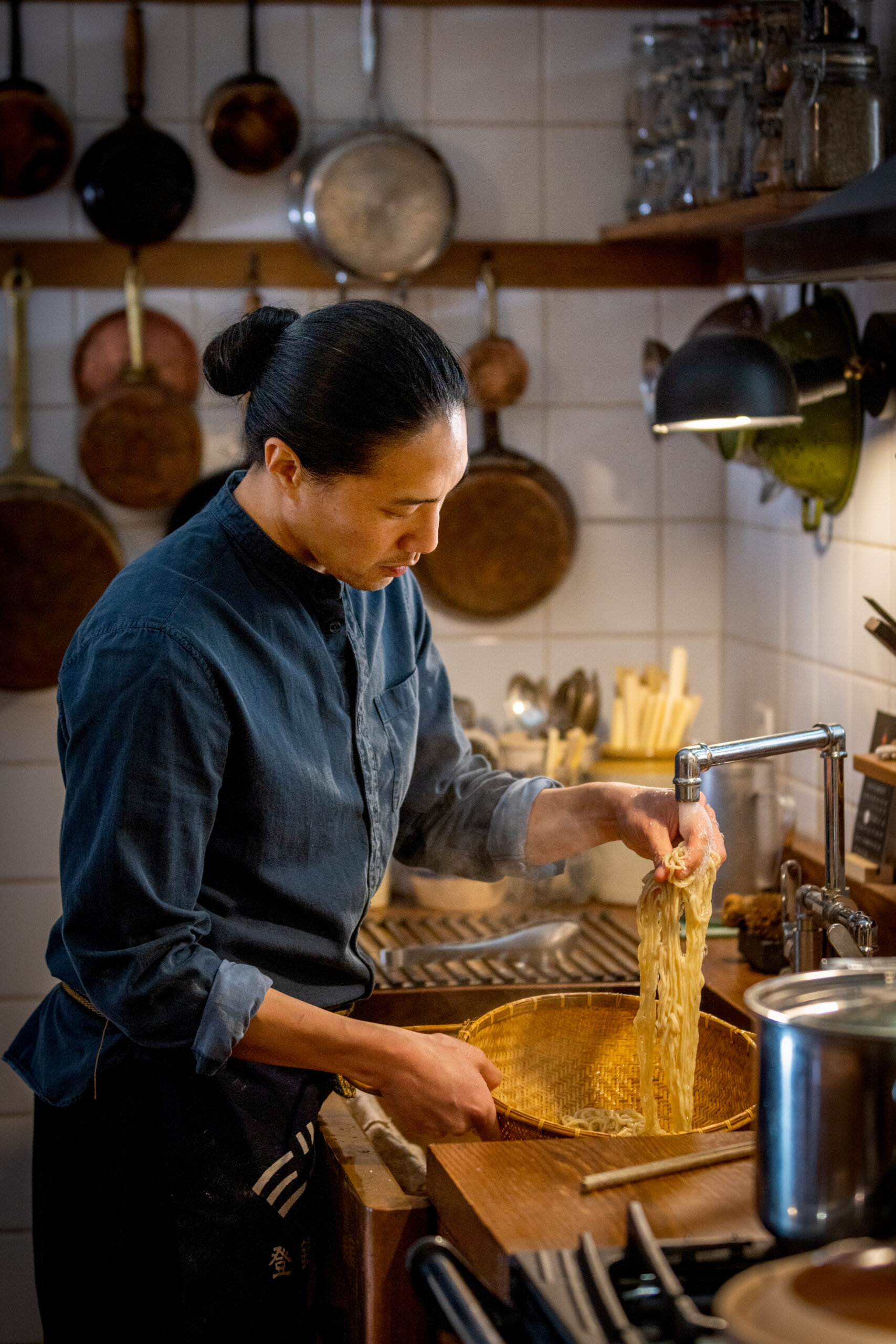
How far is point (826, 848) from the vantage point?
5.39 feet

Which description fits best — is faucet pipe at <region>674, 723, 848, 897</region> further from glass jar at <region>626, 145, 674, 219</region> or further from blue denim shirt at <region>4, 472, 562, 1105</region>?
glass jar at <region>626, 145, 674, 219</region>

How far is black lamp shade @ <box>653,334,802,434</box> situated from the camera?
6.62 feet

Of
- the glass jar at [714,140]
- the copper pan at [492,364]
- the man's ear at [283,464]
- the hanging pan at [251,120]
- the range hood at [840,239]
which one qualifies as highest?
the hanging pan at [251,120]

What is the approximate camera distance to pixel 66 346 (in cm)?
284

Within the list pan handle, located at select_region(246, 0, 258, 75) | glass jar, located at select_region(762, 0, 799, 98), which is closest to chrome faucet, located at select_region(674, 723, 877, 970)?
glass jar, located at select_region(762, 0, 799, 98)

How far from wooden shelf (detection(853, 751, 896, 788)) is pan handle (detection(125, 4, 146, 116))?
71.1 inches

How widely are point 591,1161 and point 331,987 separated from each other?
398 millimetres

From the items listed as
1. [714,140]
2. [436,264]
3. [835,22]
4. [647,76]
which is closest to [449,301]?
[436,264]

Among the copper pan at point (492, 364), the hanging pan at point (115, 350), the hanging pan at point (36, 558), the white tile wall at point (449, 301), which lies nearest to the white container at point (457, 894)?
the white tile wall at point (449, 301)

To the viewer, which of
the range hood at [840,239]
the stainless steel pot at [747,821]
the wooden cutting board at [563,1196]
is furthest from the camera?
A: the stainless steel pot at [747,821]

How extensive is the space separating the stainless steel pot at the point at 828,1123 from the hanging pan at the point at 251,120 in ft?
7.16

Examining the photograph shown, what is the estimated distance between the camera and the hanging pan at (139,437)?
2.78m

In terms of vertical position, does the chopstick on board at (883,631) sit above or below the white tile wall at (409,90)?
below

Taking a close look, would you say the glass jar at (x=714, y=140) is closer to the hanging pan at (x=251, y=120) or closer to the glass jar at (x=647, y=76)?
the glass jar at (x=647, y=76)
